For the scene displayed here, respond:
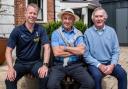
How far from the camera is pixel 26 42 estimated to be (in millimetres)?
5762

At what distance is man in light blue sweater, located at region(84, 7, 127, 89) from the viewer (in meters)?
5.86

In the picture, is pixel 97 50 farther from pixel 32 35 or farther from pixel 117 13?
pixel 117 13

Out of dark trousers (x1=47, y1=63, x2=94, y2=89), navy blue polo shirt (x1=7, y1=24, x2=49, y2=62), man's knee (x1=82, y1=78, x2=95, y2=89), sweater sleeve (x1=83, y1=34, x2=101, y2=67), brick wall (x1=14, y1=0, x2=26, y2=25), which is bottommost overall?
man's knee (x1=82, y1=78, x2=95, y2=89)

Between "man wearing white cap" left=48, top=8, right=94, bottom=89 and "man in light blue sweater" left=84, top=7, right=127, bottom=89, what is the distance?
0.62 ft

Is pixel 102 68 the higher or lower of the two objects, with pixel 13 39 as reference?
lower

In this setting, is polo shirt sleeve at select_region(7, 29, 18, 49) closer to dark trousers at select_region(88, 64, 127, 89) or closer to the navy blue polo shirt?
the navy blue polo shirt

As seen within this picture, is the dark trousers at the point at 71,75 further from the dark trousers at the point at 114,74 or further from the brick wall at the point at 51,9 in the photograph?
the brick wall at the point at 51,9

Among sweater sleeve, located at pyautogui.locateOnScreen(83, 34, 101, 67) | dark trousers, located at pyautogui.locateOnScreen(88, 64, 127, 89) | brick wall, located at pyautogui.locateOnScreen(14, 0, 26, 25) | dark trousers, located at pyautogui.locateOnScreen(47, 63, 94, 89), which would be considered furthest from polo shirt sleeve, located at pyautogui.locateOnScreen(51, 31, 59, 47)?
brick wall, located at pyautogui.locateOnScreen(14, 0, 26, 25)

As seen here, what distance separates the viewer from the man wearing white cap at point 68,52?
223 inches

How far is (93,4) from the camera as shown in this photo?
895 inches

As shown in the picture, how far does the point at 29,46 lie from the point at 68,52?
0.58 metres

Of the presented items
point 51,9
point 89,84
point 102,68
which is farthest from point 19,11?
point 89,84

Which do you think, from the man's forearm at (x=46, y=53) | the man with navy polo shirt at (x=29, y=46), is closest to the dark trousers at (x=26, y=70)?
the man with navy polo shirt at (x=29, y=46)

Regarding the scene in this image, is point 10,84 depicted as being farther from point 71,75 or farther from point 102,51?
point 102,51
